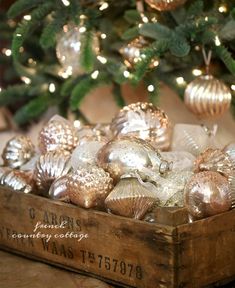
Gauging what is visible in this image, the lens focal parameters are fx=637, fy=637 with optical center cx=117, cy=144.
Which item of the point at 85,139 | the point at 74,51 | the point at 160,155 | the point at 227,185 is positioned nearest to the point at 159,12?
the point at 74,51

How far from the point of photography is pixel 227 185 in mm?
1026

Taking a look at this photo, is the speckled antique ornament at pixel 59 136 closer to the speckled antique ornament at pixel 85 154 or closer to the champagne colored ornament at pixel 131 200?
the speckled antique ornament at pixel 85 154

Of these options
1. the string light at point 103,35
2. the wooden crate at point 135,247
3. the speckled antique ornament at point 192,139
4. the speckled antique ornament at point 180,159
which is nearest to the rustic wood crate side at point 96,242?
the wooden crate at point 135,247

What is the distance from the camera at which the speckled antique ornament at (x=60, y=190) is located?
3.61 feet

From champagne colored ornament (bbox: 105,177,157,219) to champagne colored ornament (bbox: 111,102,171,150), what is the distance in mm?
240

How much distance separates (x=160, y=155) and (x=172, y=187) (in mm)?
80

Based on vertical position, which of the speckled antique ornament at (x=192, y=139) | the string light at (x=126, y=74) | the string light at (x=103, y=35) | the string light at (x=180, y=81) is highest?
the string light at (x=103, y=35)

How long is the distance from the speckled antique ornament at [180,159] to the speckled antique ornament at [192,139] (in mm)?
60

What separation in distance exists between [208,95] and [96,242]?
494 mm

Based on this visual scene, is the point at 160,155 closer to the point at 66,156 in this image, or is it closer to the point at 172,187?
the point at 172,187

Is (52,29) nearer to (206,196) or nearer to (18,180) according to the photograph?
(18,180)

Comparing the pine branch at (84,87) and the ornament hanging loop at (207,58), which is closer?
the ornament hanging loop at (207,58)

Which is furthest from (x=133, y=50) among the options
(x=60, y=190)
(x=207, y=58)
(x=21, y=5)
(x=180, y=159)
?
(x=60, y=190)

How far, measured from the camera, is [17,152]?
135 centimetres
